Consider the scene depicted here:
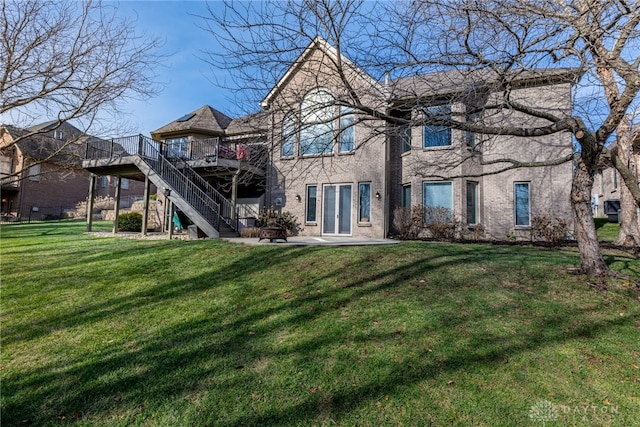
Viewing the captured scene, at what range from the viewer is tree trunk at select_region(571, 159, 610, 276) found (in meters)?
6.18

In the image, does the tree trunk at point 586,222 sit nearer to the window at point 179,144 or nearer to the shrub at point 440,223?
the shrub at point 440,223

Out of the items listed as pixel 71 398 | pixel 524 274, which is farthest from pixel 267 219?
pixel 71 398

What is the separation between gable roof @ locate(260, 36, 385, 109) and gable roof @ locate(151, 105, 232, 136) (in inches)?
528

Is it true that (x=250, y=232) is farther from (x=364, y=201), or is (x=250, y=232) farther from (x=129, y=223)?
(x=129, y=223)

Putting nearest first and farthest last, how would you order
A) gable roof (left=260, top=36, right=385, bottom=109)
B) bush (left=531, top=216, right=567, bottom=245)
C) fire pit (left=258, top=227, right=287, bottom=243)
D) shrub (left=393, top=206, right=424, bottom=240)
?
A: gable roof (left=260, top=36, right=385, bottom=109) → fire pit (left=258, top=227, right=287, bottom=243) → bush (left=531, top=216, right=567, bottom=245) → shrub (left=393, top=206, right=424, bottom=240)

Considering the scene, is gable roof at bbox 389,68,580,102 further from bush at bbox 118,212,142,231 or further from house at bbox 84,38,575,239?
bush at bbox 118,212,142,231

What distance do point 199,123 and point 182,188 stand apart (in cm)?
663

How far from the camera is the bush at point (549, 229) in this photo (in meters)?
12.0

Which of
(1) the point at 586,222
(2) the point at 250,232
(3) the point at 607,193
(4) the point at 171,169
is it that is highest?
(3) the point at 607,193

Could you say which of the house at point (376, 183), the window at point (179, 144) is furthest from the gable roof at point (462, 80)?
the window at point (179, 144)

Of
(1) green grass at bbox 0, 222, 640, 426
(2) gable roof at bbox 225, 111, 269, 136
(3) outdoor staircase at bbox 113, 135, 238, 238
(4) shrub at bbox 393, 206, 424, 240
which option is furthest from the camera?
(4) shrub at bbox 393, 206, 424, 240

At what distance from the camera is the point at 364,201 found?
45.9ft

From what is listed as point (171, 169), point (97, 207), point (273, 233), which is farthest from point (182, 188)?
point (97, 207)

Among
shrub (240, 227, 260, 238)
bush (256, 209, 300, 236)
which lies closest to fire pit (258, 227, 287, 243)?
shrub (240, 227, 260, 238)
